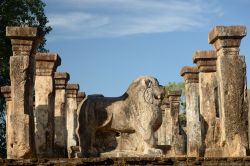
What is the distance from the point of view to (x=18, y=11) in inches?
910

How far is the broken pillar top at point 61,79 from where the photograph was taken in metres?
15.7

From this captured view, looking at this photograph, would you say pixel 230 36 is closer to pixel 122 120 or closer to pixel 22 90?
pixel 122 120

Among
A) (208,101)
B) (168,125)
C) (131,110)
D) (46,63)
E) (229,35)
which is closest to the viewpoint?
(229,35)

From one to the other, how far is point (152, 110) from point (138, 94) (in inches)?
20.1

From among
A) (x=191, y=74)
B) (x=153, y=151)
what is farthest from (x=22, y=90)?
(x=191, y=74)

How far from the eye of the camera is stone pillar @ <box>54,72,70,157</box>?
15688 mm

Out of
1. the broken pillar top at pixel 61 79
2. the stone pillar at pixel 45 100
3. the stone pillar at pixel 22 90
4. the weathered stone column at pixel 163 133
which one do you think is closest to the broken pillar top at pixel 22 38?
the stone pillar at pixel 22 90

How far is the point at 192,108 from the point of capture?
15.3m

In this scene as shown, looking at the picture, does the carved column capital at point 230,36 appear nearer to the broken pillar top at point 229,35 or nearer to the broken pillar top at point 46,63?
the broken pillar top at point 229,35

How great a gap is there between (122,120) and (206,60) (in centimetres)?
292

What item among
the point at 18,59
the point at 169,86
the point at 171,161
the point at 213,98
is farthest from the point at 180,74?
the point at 169,86

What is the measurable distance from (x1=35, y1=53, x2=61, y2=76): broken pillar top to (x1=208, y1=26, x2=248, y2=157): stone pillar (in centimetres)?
445

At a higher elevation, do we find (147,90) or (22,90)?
(147,90)

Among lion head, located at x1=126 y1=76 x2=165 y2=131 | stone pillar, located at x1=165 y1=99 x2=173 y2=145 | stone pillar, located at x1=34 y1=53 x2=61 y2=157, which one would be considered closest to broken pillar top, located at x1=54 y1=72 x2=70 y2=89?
stone pillar, located at x1=34 y1=53 x2=61 y2=157
